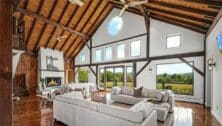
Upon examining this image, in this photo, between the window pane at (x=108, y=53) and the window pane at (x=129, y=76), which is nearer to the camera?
the window pane at (x=129, y=76)

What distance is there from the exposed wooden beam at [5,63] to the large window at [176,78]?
8577mm

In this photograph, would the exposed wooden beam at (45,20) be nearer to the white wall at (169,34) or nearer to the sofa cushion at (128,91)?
the white wall at (169,34)

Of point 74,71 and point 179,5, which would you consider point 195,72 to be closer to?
point 179,5

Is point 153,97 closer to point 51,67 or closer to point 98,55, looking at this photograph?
point 98,55

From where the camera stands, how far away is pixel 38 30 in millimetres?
11047

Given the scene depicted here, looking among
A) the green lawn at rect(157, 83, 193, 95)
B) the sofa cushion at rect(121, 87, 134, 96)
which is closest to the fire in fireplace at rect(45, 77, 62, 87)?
the sofa cushion at rect(121, 87, 134, 96)

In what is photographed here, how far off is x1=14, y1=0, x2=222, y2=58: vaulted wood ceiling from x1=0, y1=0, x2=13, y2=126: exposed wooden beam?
566cm

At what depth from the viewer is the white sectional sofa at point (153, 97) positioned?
504 centimetres

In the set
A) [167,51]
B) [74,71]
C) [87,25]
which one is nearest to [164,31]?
[167,51]

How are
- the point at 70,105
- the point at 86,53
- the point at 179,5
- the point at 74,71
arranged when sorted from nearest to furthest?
the point at 70,105 → the point at 179,5 → the point at 86,53 → the point at 74,71

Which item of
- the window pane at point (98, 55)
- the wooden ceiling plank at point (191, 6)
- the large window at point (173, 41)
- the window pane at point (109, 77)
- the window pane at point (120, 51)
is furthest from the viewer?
the window pane at point (98, 55)

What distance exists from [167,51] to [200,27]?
214 centimetres

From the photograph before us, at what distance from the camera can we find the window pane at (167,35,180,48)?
8.69 meters

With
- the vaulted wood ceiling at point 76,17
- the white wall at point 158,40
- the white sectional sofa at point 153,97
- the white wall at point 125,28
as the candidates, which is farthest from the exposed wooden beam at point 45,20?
the white sectional sofa at point 153,97
